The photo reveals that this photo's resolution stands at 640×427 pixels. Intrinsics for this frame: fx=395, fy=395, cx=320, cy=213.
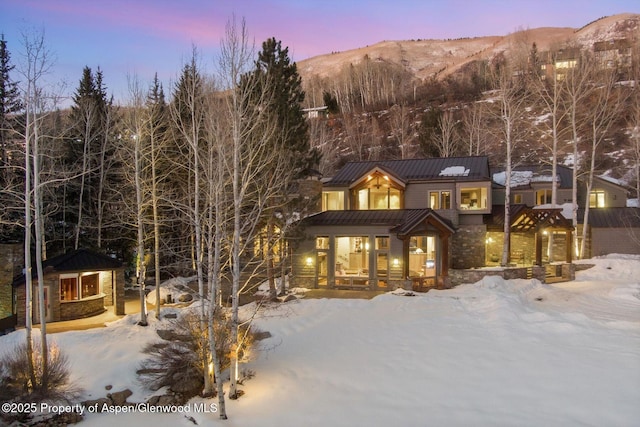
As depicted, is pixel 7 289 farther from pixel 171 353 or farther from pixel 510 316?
pixel 510 316

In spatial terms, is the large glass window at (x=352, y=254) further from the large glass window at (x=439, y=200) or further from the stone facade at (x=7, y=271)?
the stone facade at (x=7, y=271)

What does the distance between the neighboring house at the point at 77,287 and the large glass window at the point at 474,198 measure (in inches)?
754

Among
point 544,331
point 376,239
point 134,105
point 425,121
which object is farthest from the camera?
point 425,121

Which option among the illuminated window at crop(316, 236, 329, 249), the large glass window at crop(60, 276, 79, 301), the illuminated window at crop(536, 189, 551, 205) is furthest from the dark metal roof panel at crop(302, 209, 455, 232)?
the illuminated window at crop(536, 189, 551, 205)

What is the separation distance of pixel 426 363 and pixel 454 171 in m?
15.4

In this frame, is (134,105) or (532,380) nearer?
(532,380)

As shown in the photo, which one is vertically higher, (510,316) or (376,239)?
(376,239)

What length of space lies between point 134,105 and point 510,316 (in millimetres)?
17364

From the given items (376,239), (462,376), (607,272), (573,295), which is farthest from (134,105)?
(607,272)

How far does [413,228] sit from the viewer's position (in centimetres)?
2048

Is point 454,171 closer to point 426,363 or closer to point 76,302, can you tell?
point 426,363

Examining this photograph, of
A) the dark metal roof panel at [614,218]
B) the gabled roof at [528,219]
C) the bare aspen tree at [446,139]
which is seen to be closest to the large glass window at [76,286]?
the gabled roof at [528,219]

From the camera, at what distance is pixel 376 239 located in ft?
70.7

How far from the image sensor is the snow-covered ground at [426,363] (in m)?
8.77
